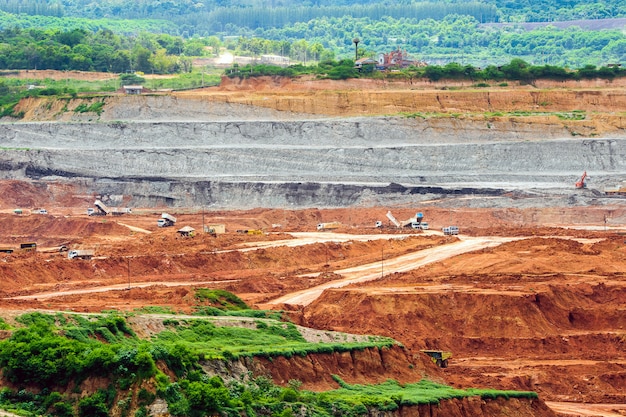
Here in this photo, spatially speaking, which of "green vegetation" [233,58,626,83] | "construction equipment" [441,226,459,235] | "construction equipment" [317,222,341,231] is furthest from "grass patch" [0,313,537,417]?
"green vegetation" [233,58,626,83]

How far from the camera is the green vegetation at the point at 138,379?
136ft

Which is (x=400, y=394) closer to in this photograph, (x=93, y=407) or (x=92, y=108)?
(x=93, y=407)

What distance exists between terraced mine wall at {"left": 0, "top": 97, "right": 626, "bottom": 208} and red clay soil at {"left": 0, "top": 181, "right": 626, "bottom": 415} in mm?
9380

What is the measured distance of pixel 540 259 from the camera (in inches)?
3428

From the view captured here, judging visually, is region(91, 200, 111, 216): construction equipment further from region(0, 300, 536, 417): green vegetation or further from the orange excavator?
region(0, 300, 536, 417): green vegetation

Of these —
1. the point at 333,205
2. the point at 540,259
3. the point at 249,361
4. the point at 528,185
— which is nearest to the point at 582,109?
the point at 528,185

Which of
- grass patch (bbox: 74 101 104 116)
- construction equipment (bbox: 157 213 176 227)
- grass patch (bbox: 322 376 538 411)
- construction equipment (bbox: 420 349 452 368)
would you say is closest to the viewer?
grass patch (bbox: 322 376 538 411)

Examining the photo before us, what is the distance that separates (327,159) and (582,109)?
2710 cm

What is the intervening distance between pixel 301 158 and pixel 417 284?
53.2 m

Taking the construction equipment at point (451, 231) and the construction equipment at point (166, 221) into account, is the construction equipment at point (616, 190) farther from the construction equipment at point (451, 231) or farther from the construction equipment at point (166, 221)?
the construction equipment at point (166, 221)

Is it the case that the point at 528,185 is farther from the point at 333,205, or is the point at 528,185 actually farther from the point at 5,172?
the point at 5,172

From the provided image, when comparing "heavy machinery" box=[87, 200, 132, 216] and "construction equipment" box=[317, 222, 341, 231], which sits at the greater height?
"construction equipment" box=[317, 222, 341, 231]

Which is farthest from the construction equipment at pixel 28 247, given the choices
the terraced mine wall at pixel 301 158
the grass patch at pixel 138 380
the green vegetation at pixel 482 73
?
the green vegetation at pixel 482 73

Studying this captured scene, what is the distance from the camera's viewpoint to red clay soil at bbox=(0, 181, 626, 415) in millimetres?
→ 63938
